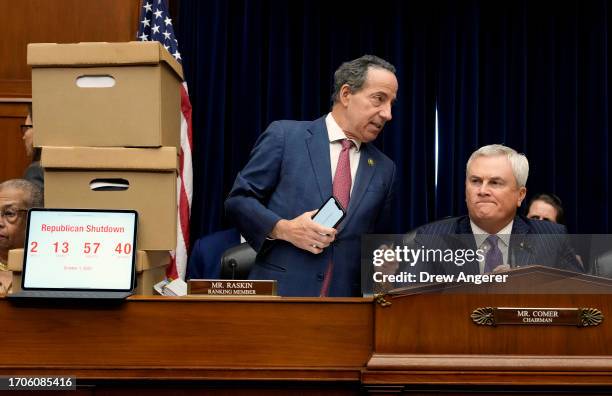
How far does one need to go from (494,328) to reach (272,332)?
509 millimetres

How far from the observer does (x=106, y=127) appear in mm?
2385

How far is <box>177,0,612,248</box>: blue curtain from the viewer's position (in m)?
5.26

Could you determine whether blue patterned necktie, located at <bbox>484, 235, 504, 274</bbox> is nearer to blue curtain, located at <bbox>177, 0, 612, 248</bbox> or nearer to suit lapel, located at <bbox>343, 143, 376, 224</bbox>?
suit lapel, located at <bbox>343, 143, 376, 224</bbox>

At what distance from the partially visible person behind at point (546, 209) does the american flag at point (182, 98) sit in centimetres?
195

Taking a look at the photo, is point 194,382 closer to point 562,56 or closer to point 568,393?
point 568,393

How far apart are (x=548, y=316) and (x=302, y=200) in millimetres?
1024

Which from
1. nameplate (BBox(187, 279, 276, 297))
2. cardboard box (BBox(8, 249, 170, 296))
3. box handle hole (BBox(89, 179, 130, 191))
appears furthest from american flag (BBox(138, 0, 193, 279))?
nameplate (BBox(187, 279, 276, 297))

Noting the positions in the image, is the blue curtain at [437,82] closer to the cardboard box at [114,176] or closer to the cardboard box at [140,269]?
the cardboard box at [114,176]

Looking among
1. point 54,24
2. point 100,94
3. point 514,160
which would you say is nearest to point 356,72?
point 514,160

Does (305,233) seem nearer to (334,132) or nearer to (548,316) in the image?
(334,132)

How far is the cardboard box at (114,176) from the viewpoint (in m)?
2.34

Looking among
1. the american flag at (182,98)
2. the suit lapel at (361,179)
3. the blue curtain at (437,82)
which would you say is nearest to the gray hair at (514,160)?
the suit lapel at (361,179)

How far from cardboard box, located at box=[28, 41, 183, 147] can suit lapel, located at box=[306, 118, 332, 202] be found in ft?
1.69

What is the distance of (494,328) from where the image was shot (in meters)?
1.85
